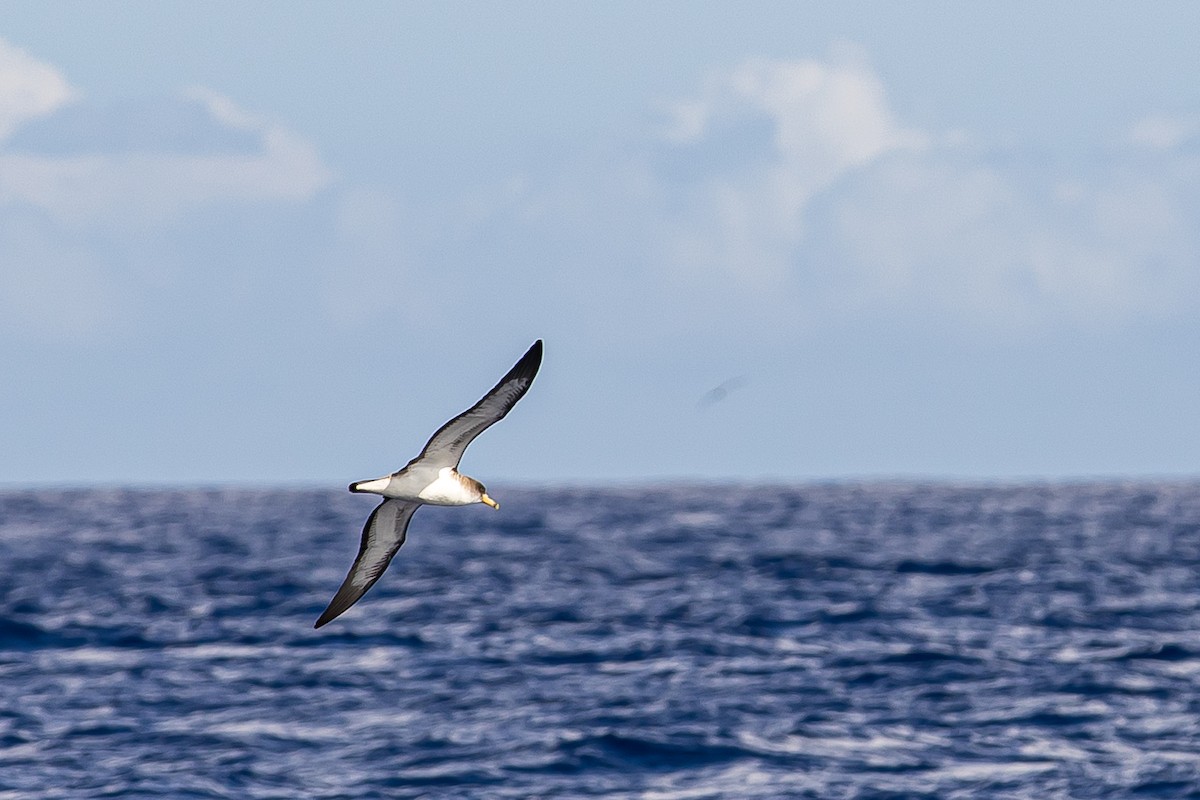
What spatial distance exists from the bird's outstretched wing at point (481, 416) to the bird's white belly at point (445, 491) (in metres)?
0.08

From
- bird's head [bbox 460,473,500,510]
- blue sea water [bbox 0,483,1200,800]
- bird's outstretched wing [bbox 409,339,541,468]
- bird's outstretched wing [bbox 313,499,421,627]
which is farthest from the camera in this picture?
blue sea water [bbox 0,483,1200,800]

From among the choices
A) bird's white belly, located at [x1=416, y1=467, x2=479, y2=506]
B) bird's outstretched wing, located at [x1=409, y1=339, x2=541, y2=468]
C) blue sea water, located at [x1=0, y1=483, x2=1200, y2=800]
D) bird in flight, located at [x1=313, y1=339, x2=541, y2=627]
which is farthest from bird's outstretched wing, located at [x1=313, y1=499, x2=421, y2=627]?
blue sea water, located at [x1=0, y1=483, x2=1200, y2=800]

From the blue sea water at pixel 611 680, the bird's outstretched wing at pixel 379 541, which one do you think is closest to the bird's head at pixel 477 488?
the bird's outstretched wing at pixel 379 541

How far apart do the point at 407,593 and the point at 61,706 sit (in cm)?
1390

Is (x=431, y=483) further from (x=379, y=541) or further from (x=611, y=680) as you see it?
(x=611, y=680)

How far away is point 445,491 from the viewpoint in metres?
11.6

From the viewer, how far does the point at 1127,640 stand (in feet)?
86.1

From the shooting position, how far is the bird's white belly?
37.5ft

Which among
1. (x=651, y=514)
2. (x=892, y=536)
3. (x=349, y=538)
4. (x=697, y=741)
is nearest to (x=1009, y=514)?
(x=651, y=514)

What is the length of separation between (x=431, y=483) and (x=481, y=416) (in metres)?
0.83

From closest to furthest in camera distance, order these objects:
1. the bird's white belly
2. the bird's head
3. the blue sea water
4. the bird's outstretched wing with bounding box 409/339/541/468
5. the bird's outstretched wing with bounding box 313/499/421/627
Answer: the bird's outstretched wing with bounding box 409/339/541/468 < the bird's white belly < the bird's head < the bird's outstretched wing with bounding box 313/499/421/627 < the blue sea water

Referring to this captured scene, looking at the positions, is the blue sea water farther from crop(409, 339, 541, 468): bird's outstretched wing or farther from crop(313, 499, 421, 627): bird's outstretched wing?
crop(409, 339, 541, 468): bird's outstretched wing

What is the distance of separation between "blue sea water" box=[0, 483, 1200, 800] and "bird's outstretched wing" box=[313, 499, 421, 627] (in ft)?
16.6

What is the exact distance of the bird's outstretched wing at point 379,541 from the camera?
12664 mm
